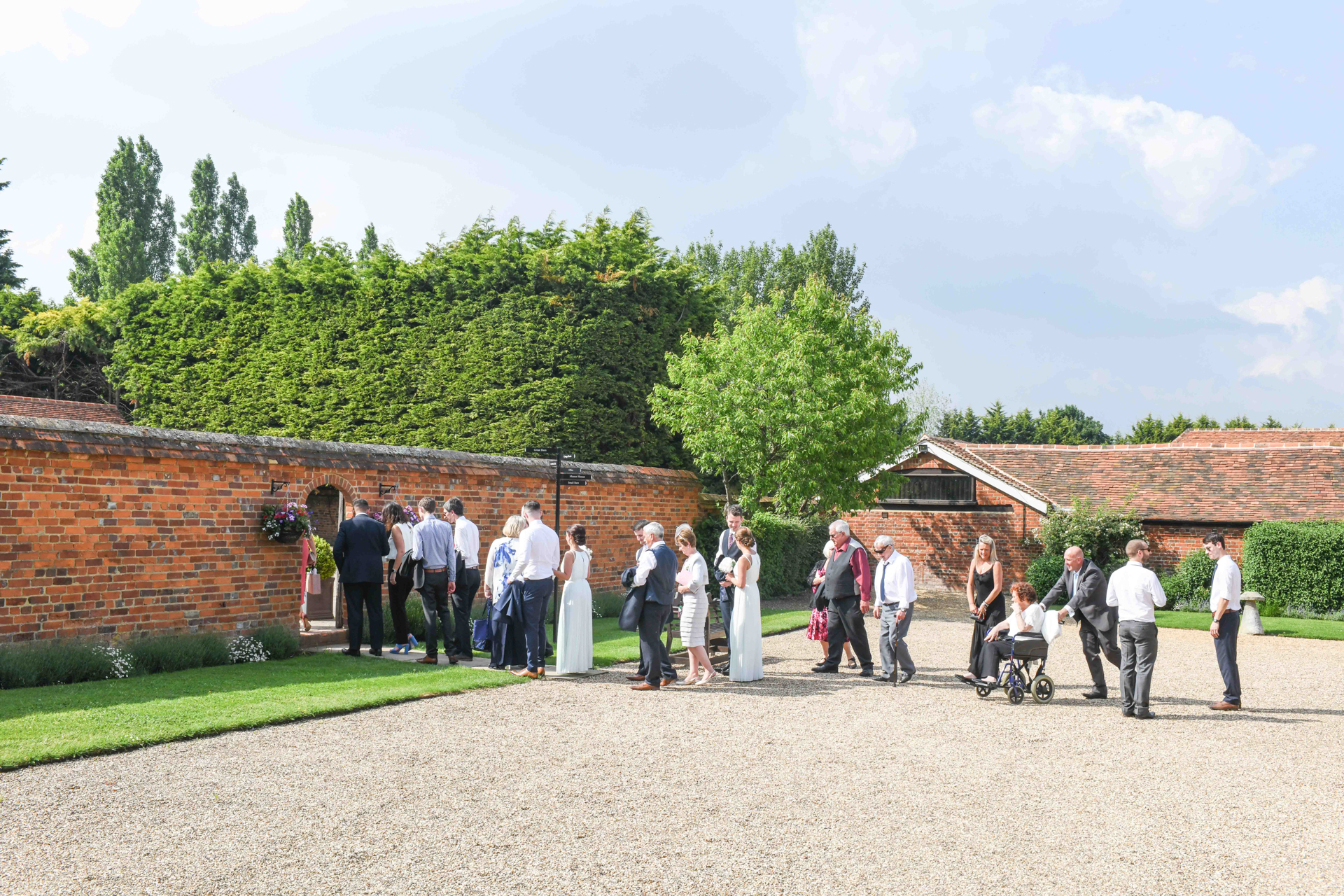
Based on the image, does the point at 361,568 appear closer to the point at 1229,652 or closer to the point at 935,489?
the point at 1229,652

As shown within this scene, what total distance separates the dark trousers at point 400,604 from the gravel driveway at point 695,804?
2.65 meters

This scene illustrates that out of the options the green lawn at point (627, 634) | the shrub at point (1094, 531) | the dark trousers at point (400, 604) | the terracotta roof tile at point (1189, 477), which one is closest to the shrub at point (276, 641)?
the dark trousers at point (400, 604)

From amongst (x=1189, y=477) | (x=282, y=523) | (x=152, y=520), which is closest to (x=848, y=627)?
(x=282, y=523)

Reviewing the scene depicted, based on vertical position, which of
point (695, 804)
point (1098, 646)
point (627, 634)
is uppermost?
point (1098, 646)

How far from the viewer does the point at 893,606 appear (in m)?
10.6

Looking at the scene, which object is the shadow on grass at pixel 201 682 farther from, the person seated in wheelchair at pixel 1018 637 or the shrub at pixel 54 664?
the person seated in wheelchair at pixel 1018 637

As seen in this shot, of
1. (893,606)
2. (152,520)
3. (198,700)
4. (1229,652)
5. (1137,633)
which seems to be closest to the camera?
(198,700)

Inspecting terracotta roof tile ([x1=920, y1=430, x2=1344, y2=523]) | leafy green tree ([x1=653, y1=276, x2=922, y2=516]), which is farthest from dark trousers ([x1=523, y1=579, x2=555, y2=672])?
terracotta roof tile ([x1=920, y1=430, x2=1344, y2=523])

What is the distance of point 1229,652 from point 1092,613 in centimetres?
124

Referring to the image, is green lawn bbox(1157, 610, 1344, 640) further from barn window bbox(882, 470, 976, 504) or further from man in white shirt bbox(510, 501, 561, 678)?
man in white shirt bbox(510, 501, 561, 678)

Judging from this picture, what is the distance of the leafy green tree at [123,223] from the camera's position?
140 ft

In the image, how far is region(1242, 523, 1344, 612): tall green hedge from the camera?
764 inches

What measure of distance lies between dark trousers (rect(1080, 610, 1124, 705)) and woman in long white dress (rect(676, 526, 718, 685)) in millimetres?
3833

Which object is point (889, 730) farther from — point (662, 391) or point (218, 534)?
point (662, 391)
